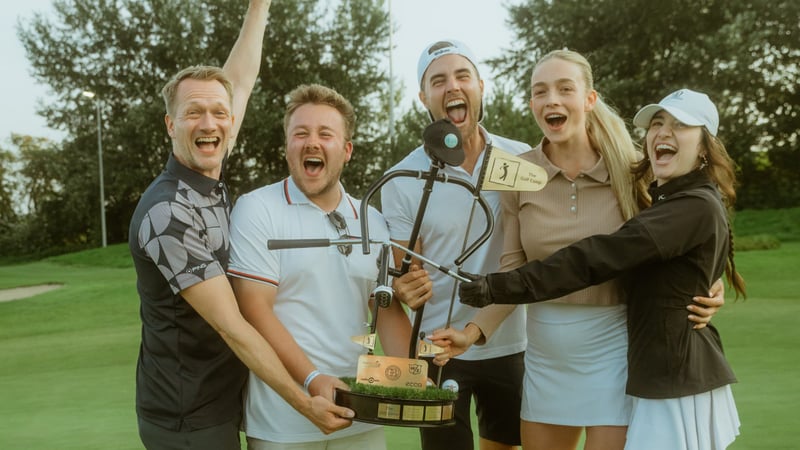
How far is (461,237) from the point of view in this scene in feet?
10.7

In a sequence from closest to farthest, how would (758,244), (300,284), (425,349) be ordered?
1. (425,349)
2. (300,284)
3. (758,244)

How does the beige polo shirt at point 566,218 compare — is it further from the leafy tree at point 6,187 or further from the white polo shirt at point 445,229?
the leafy tree at point 6,187

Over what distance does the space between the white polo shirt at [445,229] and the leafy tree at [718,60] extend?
885 inches

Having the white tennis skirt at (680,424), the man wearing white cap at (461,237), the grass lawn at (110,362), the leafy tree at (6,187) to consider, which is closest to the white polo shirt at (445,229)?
the man wearing white cap at (461,237)

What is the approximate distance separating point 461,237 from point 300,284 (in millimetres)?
823

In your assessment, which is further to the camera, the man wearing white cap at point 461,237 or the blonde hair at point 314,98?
the man wearing white cap at point 461,237

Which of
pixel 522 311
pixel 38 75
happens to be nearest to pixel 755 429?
pixel 522 311

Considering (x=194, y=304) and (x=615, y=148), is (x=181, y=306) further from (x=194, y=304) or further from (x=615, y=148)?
(x=615, y=148)

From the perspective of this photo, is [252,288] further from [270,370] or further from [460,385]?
[460,385]

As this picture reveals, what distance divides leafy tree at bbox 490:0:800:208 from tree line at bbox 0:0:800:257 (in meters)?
0.05

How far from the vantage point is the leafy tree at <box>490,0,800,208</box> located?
82.4ft

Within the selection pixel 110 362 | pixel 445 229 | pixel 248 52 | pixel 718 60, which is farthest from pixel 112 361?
pixel 718 60

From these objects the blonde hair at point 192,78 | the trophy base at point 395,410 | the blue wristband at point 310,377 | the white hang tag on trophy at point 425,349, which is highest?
the blonde hair at point 192,78

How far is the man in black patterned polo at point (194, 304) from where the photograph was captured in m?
2.50
